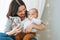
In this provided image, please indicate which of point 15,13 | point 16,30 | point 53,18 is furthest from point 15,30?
point 53,18

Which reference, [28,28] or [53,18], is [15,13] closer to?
[28,28]

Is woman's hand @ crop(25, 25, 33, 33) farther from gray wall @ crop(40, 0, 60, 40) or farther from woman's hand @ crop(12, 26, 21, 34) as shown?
gray wall @ crop(40, 0, 60, 40)

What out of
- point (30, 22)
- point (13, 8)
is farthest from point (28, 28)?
point (13, 8)

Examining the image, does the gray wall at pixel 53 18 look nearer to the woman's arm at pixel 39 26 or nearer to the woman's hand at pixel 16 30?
the woman's arm at pixel 39 26

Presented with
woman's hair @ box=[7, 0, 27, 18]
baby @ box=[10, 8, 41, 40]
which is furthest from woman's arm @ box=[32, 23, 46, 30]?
woman's hair @ box=[7, 0, 27, 18]

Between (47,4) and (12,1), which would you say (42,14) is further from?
(12,1)

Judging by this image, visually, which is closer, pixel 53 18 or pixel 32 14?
pixel 32 14

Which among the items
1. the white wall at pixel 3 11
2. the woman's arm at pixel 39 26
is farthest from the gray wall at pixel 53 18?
the white wall at pixel 3 11

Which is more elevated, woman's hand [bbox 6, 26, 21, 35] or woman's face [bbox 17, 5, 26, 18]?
woman's face [bbox 17, 5, 26, 18]

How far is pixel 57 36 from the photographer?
148 centimetres

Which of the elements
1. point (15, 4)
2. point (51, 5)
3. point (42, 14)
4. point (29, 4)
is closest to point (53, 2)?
point (51, 5)

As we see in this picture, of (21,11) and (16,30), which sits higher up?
(21,11)

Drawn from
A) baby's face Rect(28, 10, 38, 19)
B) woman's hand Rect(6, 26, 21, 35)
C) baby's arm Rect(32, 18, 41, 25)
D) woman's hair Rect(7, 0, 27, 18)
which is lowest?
woman's hand Rect(6, 26, 21, 35)

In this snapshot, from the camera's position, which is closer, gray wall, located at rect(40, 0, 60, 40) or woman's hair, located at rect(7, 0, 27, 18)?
woman's hair, located at rect(7, 0, 27, 18)
